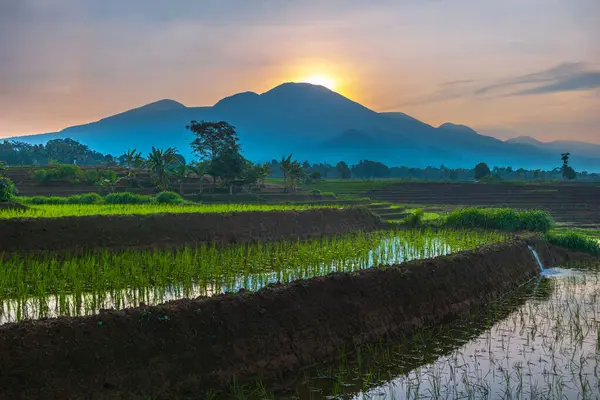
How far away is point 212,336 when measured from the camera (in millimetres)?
6777

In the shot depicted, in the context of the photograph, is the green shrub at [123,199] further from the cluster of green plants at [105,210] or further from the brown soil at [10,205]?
the brown soil at [10,205]

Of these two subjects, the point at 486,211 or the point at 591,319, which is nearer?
the point at 591,319

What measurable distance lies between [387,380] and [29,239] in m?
12.0

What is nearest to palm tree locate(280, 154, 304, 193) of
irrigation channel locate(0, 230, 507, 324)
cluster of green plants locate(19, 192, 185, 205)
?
cluster of green plants locate(19, 192, 185, 205)

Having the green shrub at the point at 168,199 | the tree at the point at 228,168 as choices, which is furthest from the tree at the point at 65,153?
the green shrub at the point at 168,199

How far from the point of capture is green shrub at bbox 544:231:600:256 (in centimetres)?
1845

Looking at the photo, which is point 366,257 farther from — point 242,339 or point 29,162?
point 29,162

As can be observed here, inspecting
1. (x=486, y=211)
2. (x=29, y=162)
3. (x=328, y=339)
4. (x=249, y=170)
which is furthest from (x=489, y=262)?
(x=29, y=162)

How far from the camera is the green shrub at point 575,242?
60.5 ft

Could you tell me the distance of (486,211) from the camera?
23.3 m

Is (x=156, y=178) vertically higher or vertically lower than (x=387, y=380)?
higher

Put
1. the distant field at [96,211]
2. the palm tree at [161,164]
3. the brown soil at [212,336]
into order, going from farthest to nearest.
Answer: the palm tree at [161,164], the distant field at [96,211], the brown soil at [212,336]

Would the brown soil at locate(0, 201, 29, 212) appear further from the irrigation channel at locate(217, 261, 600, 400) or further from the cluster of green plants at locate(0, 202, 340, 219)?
the irrigation channel at locate(217, 261, 600, 400)

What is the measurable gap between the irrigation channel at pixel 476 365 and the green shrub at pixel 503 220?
38.1ft
